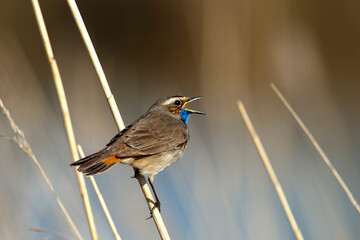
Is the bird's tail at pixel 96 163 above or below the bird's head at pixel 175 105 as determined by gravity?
below

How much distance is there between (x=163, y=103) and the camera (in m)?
3.70

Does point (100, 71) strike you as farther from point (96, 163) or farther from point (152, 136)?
point (152, 136)

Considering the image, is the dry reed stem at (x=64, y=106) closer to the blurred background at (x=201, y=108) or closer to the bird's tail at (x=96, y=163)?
the bird's tail at (x=96, y=163)

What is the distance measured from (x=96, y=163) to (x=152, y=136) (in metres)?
0.67

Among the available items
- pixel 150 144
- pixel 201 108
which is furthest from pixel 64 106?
pixel 201 108

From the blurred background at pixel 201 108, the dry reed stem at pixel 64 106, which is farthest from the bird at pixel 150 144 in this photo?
the blurred background at pixel 201 108

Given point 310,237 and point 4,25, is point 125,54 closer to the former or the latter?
point 4,25

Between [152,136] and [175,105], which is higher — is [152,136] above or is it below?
below

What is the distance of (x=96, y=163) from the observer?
8.71 feet

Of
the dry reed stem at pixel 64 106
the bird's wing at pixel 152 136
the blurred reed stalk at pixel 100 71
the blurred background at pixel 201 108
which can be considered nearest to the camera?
the dry reed stem at pixel 64 106

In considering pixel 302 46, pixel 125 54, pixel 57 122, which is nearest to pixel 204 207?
pixel 302 46

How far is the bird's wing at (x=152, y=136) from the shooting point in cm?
296

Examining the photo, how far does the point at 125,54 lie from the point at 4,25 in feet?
6.40

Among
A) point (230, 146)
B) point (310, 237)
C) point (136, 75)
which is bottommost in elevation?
point (310, 237)
